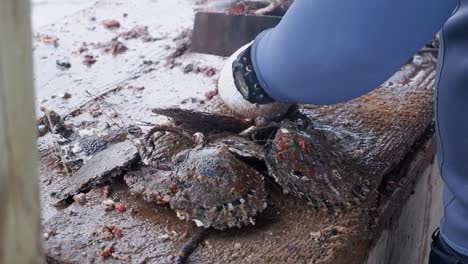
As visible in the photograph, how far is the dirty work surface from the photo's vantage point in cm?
149

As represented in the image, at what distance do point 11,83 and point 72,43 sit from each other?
2.15 m

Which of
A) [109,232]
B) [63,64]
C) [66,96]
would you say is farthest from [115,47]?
[109,232]

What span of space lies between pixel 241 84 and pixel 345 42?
0.41 meters

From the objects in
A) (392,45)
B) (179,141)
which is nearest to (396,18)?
(392,45)

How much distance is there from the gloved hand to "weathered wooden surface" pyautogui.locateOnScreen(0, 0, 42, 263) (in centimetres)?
109

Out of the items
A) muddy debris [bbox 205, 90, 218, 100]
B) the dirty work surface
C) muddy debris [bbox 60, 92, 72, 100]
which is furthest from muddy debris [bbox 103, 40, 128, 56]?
muddy debris [bbox 205, 90, 218, 100]

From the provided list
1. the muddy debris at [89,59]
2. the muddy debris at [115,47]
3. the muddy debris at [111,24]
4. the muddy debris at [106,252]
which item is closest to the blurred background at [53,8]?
the muddy debris at [111,24]

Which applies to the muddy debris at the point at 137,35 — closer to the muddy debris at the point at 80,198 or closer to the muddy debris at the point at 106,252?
the muddy debris at the point at 80,198

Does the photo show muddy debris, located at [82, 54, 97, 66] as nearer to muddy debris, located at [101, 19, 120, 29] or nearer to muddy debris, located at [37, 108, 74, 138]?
muddy debris, located at [101, 19, 120, 29]

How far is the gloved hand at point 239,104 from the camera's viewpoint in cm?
181

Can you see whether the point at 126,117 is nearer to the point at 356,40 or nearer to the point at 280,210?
the point at 280,210

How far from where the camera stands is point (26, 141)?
711mm

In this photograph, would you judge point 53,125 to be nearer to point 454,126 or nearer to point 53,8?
point 454,126

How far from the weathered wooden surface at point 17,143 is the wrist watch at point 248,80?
0.94 m
